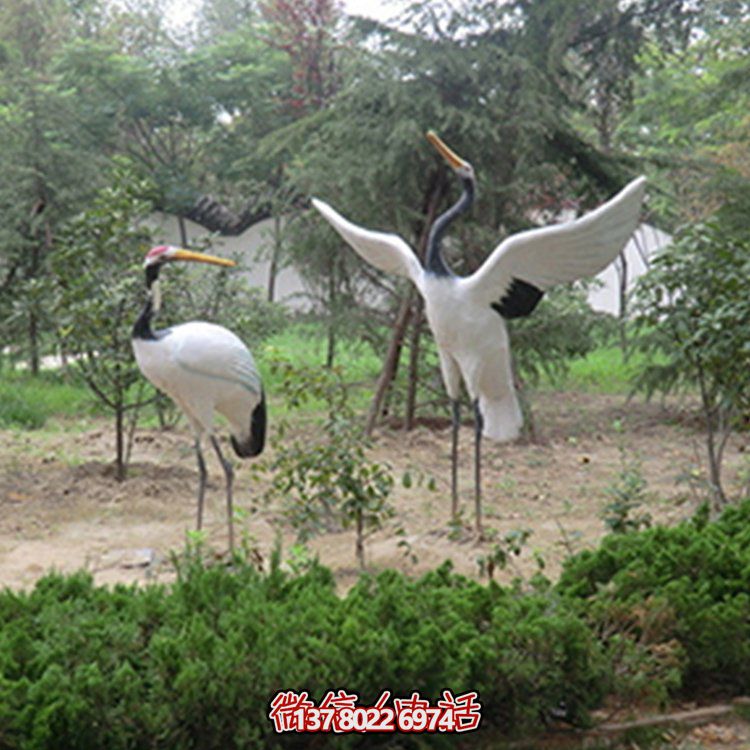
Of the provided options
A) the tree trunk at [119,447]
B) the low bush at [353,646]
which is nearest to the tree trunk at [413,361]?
the tree trunk at [119,447]

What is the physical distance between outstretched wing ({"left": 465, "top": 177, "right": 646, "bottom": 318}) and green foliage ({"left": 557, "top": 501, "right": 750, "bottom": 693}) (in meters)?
1.79

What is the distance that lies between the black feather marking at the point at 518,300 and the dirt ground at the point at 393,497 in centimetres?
109

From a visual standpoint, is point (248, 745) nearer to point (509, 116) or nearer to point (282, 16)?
point (509, 116)

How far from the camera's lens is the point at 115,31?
26.3m

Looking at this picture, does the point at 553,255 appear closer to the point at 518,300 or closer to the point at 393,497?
the point at 518,300

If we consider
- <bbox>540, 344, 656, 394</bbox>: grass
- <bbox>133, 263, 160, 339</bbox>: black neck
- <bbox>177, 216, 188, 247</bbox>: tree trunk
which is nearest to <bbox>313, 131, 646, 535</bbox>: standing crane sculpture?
<bbox>133, 263, 160, 339</bbox>: black neck

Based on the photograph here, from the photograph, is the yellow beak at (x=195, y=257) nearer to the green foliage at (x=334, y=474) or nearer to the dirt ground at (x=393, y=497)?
the green foliage at (x=334, y=474)

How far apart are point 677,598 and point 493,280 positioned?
256cm

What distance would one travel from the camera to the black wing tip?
630cm

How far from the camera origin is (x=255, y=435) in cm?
639

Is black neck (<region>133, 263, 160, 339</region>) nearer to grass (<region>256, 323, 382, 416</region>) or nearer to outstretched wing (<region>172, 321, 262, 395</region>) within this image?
outstretched wing (<region>172, 321, 262, 395</region>)

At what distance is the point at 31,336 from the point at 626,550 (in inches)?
346

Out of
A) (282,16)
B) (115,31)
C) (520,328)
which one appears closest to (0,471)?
(520,328)

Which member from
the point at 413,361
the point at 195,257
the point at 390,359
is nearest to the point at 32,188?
the point at 390,359
